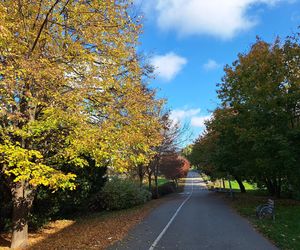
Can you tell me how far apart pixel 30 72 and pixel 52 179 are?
2974 mm

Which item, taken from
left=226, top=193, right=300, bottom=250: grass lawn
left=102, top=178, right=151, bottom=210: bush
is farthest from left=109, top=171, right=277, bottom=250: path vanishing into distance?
left=102, top=178, right=151, bottom=210: bush

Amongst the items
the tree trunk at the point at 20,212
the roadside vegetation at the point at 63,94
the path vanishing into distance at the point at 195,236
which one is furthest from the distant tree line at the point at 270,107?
the tree trunk at the point at 20,212

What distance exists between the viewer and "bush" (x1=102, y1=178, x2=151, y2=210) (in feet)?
76.6

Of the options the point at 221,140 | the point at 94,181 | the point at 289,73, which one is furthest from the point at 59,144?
the point at 221,140

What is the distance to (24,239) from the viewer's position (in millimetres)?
12062

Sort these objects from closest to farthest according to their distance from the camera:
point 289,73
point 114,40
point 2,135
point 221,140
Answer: point 2,135 < point 114,40 < point 289,73 < point 221,140

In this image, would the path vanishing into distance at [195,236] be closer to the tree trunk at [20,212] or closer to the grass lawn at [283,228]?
the grass lawn at [283,228]

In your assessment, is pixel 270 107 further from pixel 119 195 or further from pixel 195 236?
pixel 119 195

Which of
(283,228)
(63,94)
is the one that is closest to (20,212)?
(63,94)

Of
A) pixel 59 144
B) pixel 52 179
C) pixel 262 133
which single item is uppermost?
pixel 262 133

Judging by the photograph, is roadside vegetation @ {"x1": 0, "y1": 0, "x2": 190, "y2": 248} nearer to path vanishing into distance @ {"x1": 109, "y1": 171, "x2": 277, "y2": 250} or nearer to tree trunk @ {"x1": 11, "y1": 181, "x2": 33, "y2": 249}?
tree trunk @ {"x1": 11, "y1": 181, "x2": 33, "y2": 249}

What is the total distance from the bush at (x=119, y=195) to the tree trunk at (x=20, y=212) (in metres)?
11.4

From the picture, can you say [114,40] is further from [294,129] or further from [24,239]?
[294,129]

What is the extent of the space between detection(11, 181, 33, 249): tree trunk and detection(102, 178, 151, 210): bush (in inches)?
449
